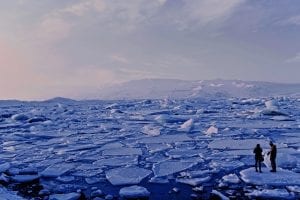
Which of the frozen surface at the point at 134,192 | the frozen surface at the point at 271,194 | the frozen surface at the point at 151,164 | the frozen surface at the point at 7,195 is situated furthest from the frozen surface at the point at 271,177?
the frozen surface at the point at 7,195

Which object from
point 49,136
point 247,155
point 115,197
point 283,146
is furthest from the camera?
point 49,136

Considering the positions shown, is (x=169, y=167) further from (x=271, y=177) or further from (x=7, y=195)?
(x=7, y=195)

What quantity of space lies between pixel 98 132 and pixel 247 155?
31.4ft

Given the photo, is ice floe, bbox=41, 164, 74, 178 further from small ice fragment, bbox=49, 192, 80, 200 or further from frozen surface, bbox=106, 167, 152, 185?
small ice fragment, bbox=49, 192, 80, 200

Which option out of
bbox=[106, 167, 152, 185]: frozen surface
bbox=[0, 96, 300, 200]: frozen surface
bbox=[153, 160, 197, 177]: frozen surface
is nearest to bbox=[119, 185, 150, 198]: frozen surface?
bbox=[0, 96, 300, 200]: frozen surface

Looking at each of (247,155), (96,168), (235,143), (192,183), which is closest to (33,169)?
(96,168)

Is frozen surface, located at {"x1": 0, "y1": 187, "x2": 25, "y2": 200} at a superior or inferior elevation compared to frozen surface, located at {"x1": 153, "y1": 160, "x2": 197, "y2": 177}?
inferior

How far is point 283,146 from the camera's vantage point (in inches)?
549

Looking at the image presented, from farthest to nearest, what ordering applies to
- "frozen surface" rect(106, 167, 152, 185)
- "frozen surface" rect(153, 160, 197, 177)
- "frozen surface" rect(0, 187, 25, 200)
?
1. "frozen surface" rect(153, 160, 197, 177)
2. "frozen surface" rect(106, 167, 152, 185)
3. "frozen surface" rect(0, 187, 25, 200)

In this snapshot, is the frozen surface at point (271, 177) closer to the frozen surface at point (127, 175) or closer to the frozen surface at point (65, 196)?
the frozen surface at point (127, 175)

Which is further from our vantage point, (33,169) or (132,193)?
(33,169)

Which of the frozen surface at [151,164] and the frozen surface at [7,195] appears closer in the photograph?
the frozen surface at [7,195]

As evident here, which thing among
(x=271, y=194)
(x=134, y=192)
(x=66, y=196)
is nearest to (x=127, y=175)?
(x=134, y=192)

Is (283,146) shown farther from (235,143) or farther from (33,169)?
(33,169)
